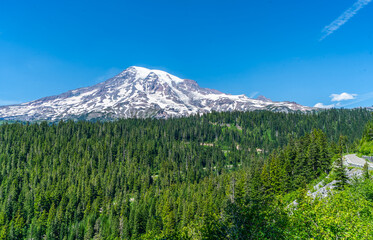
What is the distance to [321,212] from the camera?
22.1 metres

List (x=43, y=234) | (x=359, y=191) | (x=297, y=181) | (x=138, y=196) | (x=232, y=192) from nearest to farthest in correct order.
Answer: (x=359, y=191) < (x=297, y=181) < (x=232, y=192) < (x=43, y=234) < (x=138, y=196)

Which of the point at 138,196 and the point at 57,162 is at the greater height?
the point at 57,162

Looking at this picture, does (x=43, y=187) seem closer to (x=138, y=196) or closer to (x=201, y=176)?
(x=138, y=196)

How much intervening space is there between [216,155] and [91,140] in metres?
113

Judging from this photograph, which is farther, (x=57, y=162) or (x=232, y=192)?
(x=57, y=162)

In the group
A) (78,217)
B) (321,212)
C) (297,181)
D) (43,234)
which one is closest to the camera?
(321,212)

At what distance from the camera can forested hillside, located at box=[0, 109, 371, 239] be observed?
68.0 meters

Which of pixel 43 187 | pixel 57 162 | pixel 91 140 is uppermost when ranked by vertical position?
pixel 91 140

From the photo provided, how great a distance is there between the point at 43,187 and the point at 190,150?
11369 centimetres

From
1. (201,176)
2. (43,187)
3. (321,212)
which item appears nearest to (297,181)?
(321,212)

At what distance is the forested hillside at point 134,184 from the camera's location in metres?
68.0

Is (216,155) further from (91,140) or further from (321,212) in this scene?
(321,212)

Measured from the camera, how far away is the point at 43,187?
5443 inches

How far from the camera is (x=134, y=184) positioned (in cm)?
14375
